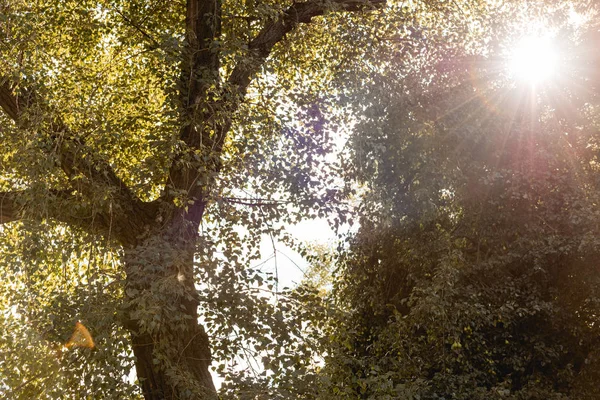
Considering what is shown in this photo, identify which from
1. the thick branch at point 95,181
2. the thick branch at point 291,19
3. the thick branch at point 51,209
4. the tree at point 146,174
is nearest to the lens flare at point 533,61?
the thick branch at point 291,19

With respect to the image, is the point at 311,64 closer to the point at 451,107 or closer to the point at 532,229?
the point at 451,107

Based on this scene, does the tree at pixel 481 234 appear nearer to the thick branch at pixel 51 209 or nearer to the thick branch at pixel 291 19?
the thick branch at pixel 291 19

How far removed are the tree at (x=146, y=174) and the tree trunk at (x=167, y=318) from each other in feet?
0.05

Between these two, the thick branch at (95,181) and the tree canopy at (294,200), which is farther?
the thick branch at (95,181)

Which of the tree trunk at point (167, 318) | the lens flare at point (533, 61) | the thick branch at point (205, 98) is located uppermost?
the lens flare at point (533, 61)

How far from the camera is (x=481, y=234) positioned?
1021 cm

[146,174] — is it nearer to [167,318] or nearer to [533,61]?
[167,318]

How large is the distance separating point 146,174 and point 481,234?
488 cm

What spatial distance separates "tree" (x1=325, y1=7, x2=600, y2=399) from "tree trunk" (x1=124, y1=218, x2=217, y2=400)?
5.97ft

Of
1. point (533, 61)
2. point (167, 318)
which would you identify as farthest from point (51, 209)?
point (533, 61)

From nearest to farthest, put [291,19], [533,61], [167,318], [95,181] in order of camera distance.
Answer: [167,318] → [95,181] → [291,19] → [533,61]

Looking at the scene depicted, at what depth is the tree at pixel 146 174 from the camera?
7.07 m

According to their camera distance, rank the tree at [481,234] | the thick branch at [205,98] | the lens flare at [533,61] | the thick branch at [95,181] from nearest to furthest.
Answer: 1. the thick branch at [95,181]
2. the thick branch at [205,98]
3. the tree at [481,234]
4. the lens flare at [533,61]

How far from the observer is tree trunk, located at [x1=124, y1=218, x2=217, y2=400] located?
21.9 ft
